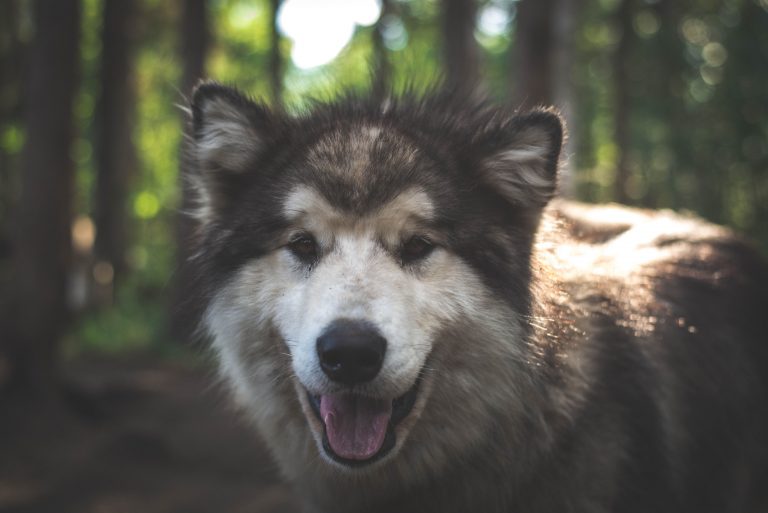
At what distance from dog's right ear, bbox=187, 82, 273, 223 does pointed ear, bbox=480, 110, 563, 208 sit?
1092mm

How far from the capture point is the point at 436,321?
282 cm

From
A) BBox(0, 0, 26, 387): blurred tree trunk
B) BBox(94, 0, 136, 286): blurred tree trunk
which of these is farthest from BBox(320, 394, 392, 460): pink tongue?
BBox(0, 0, 26, 387): blurred tree trunk

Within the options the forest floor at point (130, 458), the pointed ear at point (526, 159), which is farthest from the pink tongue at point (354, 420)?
the forest floor at point (130, 458)

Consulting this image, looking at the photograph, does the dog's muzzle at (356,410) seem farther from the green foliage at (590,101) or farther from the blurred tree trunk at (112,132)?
the blurred tree trunk at (112,132)

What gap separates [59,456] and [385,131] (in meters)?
5.07

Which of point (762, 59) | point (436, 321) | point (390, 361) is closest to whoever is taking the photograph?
point (390, 361)

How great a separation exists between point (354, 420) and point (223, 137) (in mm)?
1469

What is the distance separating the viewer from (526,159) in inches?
122

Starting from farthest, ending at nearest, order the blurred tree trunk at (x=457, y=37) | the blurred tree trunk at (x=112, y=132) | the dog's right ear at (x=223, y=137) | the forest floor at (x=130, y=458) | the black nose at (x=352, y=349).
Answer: the blurred tree trunk at (x=112, y=132) < the blurred tree trunk at (x=457, y=37) < the forest floor at (x=130, y=458) < the dog's right ear at (x=223, y=137) < the black nose at (x=352, y=349)

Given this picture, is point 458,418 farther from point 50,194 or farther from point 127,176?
point 127,176

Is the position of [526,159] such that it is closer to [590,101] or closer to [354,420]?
[354,420]

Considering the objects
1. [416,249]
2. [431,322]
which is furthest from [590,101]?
[431,322]

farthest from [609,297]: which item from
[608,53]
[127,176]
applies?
[608,53]

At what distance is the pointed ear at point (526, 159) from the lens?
307 centimetres
